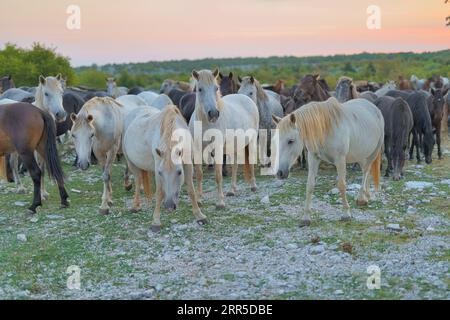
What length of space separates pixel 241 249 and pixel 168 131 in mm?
1690

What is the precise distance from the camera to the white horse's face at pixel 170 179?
22.0 feet

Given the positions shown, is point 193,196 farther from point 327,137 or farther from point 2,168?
point 2,168

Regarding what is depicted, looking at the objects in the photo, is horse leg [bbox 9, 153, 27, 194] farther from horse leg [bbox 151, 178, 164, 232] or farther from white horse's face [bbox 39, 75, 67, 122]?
horse leg [bbox 151, 178, 164, 232]

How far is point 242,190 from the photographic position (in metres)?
9.68

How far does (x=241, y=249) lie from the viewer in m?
6.44

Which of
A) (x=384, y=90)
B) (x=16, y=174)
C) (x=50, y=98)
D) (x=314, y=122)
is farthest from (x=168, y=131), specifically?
(x=384, y=90)

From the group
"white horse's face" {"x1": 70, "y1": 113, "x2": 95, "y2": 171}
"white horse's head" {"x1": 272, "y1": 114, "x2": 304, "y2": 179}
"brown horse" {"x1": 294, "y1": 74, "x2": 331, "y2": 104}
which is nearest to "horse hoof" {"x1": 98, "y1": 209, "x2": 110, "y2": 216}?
"white horse's face" {"x1": 70, "y1": 113, "x2": 95, "y2": 171}

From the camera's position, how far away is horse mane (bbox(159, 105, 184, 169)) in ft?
22.2

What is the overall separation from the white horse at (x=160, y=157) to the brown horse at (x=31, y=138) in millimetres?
1245

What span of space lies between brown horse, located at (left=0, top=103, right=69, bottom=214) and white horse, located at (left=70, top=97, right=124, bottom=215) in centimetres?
68

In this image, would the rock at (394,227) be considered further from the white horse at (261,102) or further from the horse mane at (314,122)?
the white horse at (261,102)

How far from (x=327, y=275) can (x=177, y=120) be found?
2.90m

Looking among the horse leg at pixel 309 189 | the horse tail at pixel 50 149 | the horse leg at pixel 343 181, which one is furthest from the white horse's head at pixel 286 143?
the horse tail at pixel 50 149
